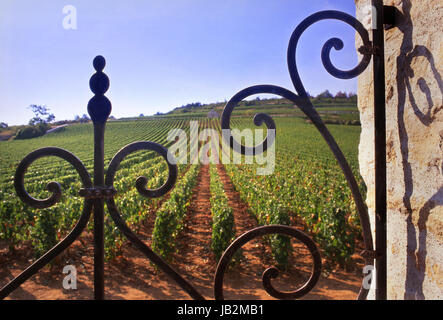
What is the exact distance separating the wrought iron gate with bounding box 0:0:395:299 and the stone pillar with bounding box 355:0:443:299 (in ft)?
0.26

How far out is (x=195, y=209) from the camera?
11.3 metres

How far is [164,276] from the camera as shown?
19.7 ft

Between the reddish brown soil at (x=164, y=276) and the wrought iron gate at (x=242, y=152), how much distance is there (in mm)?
4882

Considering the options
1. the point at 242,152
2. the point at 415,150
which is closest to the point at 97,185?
the point at 242,152

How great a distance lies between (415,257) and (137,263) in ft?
22.1

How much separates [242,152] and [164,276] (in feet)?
19.3

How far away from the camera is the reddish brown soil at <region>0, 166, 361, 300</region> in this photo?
534cm

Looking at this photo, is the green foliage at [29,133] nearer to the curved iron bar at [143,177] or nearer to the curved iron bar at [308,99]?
the curved iron bar at [143,177]

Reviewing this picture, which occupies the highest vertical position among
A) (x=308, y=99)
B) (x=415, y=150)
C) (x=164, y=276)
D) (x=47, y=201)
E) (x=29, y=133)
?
(x=29, y=133)

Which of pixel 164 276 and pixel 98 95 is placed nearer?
pixel 98 95

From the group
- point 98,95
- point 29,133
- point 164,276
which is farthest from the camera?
point 29,133

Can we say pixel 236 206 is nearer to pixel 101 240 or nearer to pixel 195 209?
pixel 195 209


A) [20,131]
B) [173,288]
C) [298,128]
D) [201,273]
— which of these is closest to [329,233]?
[201,273]

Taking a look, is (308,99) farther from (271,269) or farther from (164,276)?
(164,276)
